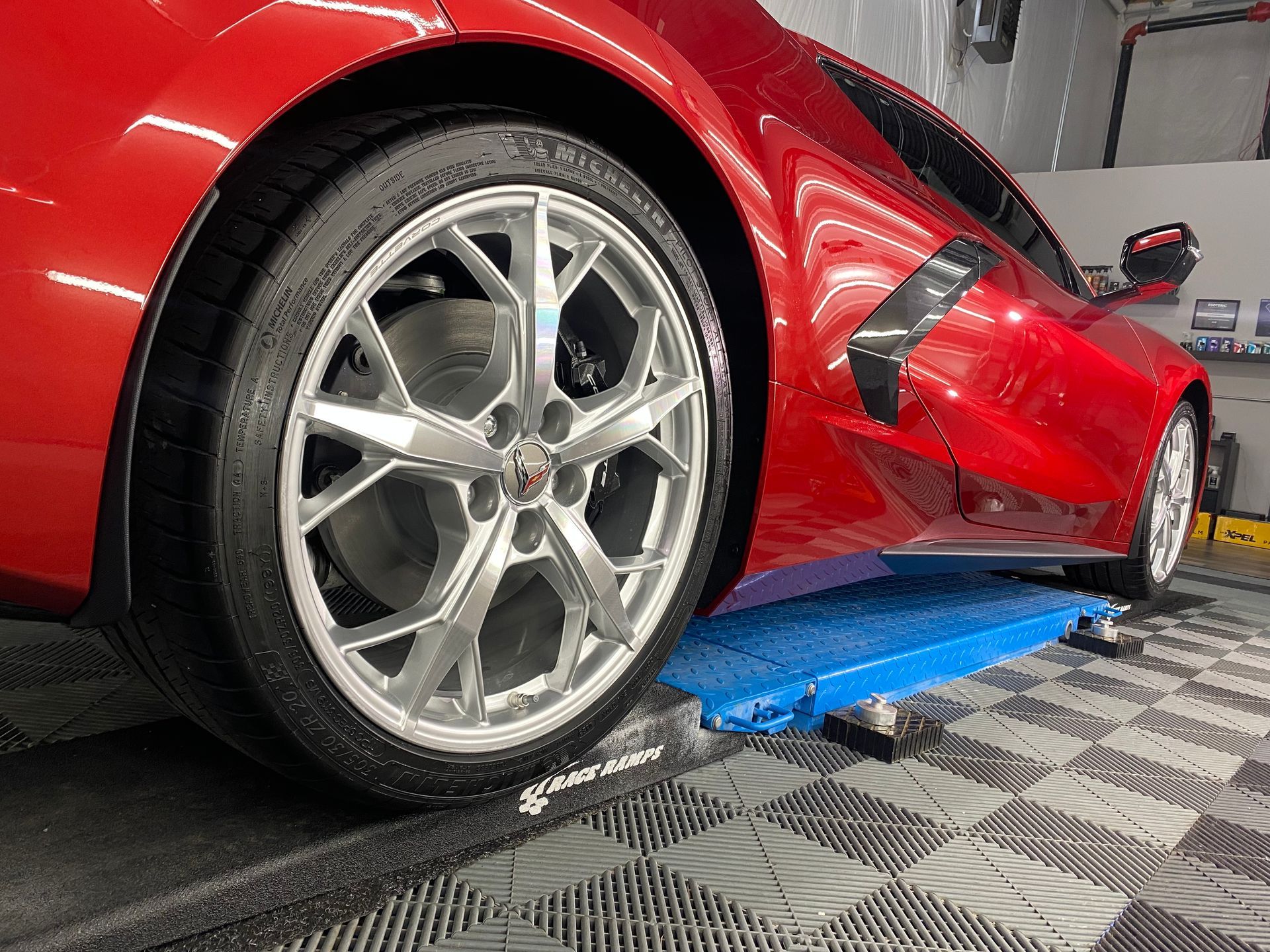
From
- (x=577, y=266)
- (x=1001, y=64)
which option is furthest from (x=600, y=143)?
(x=1001, y=64)

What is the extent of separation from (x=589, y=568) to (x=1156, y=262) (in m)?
2.56

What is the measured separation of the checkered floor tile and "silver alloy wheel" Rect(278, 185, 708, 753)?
190 mm

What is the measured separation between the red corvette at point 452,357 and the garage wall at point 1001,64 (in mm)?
3089

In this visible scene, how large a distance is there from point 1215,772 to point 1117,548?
3.89 feet

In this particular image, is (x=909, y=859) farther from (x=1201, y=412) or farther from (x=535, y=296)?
(x=1201, y=412)

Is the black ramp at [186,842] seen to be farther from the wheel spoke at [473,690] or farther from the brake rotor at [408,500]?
the brake rotor at [408,500]

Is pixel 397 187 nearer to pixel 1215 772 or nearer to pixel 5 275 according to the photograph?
pixel 5 275

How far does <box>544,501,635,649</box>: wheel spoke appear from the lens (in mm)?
1090

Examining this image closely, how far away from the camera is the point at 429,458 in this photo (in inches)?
37.6

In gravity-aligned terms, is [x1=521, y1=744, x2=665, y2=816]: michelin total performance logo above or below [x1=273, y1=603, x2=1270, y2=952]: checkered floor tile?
above

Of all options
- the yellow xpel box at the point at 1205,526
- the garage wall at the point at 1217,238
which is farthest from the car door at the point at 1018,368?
the garage wall at the point at 1217,238

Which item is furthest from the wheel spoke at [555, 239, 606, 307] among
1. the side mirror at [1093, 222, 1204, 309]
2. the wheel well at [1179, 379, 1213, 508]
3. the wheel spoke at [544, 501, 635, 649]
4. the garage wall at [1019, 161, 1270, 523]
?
the garage wall at [1019, 161, 1270, 523]

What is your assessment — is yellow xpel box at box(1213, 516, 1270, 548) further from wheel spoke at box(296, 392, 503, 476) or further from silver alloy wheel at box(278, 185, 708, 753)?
wheel spoke at box(296, 392, 503, 476)

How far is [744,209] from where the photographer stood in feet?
A: 4.33
